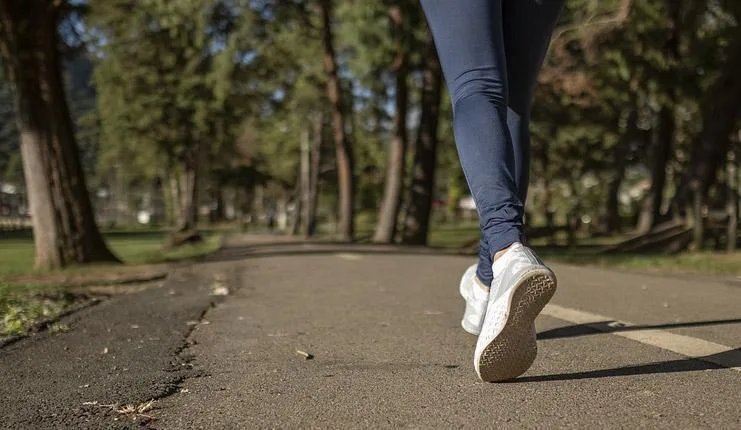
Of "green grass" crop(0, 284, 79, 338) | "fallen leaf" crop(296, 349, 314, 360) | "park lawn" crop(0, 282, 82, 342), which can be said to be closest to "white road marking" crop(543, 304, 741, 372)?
"fallen leaf" crop(296, 349, 314, 360)

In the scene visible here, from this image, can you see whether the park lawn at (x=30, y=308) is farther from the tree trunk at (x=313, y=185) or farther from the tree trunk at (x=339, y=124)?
the tree trunk at (x=313, y=185)

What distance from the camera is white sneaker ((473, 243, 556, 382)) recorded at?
2170mm

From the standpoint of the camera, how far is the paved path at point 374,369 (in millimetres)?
2023

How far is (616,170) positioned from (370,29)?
2030 cm

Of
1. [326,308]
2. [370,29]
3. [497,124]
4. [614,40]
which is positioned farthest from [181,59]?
[497,124]

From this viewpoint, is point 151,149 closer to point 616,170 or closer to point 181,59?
point 181,59

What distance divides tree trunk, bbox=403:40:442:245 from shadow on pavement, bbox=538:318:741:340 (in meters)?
15.9

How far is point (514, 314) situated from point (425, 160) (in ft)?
57.6

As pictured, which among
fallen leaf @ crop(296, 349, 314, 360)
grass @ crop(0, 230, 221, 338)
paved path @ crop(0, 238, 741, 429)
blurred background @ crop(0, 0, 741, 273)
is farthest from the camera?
blurred background @ crop(0, 0, 741, 273)

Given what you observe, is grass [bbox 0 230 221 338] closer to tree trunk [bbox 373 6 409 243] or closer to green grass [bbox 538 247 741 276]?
green grass [bbox 538 247 741 276]

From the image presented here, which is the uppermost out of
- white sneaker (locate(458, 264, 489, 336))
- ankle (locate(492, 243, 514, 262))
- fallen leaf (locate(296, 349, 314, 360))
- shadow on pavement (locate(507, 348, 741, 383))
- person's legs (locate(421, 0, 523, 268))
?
person's legs (locate(421, 0, 523, 268))

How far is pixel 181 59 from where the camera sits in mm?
28641

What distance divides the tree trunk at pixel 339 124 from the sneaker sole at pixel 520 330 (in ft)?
69.0

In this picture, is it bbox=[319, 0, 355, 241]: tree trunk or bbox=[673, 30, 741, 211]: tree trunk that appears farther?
Answer: bbox=[319, 0, 355, 241]: tree trunk
